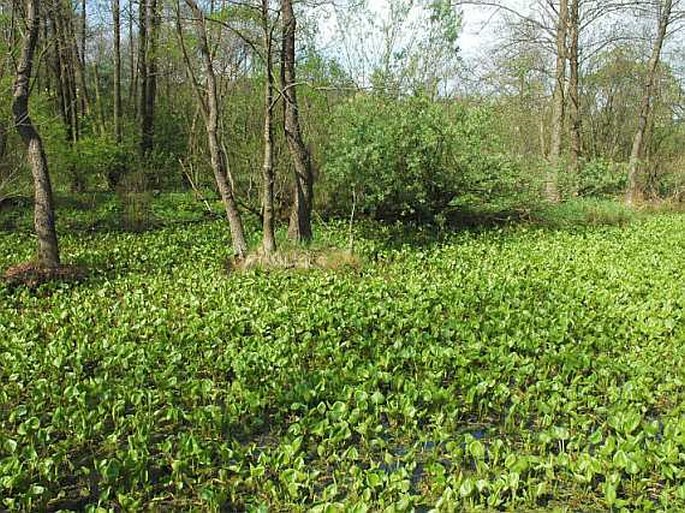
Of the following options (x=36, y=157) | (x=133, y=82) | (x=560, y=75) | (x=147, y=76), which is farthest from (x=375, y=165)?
(x=133, y=82)

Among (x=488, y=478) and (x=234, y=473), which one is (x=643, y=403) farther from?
(x=234, y=473)

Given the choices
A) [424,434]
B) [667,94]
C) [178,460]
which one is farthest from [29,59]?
[667,94]

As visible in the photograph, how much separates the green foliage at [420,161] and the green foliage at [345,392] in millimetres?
3605

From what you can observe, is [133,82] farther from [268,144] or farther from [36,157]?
[268,144]

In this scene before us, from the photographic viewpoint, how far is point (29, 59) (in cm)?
814

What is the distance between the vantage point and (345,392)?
14.3 ft

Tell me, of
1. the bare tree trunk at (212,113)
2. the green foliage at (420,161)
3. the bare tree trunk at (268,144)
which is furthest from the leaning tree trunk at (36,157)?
the green foliage at (420,161)

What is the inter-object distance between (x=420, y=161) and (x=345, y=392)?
738cm

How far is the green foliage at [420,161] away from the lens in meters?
11.0

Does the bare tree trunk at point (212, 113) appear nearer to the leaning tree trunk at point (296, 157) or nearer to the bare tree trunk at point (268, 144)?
the bare tree trunk at point (268, 144)

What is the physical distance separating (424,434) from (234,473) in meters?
1.29

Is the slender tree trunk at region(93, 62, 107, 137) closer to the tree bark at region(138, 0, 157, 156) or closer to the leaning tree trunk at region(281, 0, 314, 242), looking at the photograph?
the tree bark at region(138, 0, 157, 156)

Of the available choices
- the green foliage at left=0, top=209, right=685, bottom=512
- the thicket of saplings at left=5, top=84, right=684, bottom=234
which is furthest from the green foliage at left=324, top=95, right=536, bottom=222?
the green foliage at left=0, top=209, right=685, bottom=512

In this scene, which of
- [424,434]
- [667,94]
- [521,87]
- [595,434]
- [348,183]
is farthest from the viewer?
[667,94]
